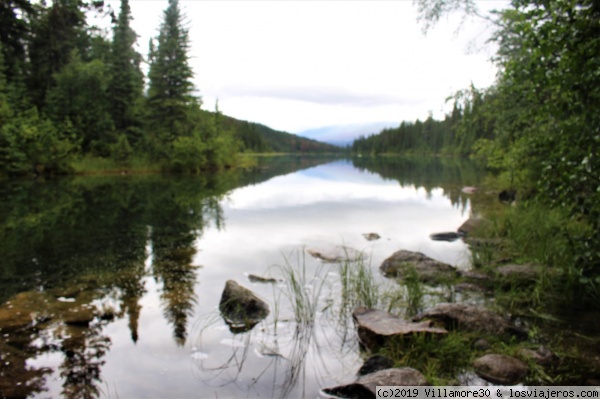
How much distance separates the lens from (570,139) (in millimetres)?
4699

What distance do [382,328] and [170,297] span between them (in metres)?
3.61

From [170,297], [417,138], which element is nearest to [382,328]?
[170,297]

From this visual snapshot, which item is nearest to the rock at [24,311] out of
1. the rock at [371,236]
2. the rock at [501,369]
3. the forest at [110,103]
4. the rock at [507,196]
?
the rock at [501,369]

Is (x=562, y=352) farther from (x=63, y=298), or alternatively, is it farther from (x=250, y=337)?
(x=63, y=298)

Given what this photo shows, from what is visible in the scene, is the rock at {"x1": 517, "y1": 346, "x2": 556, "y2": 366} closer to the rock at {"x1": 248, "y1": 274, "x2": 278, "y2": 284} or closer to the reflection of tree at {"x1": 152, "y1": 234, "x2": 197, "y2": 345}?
the reflection of tree at {"x1": 152, "y1": 234, "x2": 197, "y2": 345}

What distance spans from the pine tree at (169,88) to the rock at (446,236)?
3159 centimetres

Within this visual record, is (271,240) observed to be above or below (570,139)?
below

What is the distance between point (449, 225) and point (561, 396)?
10.9m

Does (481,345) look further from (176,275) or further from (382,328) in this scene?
(176,275)

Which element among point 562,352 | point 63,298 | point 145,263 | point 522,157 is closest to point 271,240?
point 145,263

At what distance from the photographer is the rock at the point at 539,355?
176 inches

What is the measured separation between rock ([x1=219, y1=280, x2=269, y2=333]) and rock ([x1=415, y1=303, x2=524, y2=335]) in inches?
86.9

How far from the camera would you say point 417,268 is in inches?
316

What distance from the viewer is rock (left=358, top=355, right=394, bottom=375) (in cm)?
443
